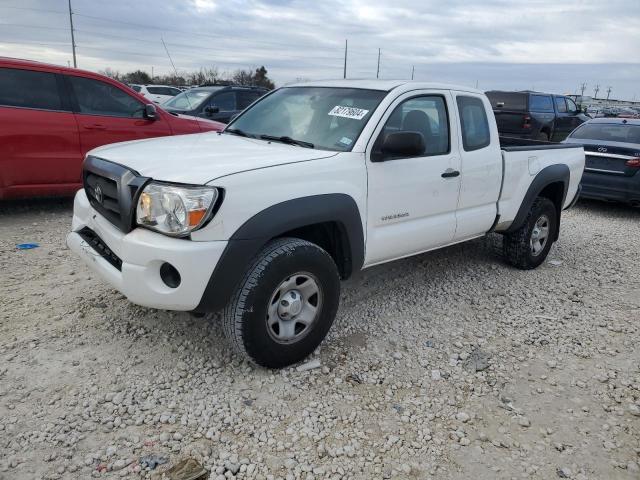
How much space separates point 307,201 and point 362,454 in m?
1.41

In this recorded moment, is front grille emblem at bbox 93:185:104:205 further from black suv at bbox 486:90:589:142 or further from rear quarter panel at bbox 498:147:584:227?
black suv at bbox 486:90:589:142

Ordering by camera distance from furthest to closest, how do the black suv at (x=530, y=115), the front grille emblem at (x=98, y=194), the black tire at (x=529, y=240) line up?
the black suv at (x=530, y=115), the black tire at (x=529, y=240), the front grille emblem at (x=98, y=194)

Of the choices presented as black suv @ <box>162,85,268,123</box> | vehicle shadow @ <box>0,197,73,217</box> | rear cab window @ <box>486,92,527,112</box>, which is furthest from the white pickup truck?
rear cab window @ <box>486,92,527,112</box>

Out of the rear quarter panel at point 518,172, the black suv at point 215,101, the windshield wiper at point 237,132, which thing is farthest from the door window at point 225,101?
the rear quarter panel at point 518,172

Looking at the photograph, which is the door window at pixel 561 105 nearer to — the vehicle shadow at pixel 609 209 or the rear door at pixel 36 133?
the vehicle shadow at pixel 609 209

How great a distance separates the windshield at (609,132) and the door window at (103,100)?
7.44m

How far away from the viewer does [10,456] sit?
93.5 inches

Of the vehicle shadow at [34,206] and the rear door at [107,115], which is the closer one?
the rear door at [107,115]

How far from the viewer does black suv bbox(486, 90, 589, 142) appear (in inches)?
550

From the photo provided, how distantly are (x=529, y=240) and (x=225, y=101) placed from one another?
680 cm

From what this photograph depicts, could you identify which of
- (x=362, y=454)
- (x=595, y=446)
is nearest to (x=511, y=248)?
(x=595, y=446)

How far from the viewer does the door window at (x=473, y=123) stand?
4194 millimetres

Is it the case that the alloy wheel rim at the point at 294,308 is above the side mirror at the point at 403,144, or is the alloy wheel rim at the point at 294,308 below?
below

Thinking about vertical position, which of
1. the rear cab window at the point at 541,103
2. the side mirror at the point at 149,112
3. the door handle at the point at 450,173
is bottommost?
the door handle at the point at 450,173
